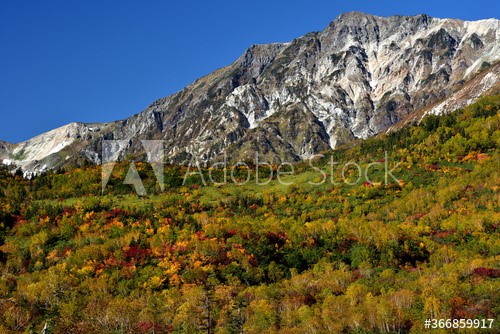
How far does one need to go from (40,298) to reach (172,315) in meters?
39.8

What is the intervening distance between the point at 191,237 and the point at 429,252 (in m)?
80.9

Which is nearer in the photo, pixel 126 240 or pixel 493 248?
pixel 493 248

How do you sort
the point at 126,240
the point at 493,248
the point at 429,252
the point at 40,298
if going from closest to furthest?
the point at 40,298, the point at 493,248, the point at 429,252, the point at 126,240

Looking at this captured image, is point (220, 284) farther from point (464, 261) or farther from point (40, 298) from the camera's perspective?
point (464, 261)

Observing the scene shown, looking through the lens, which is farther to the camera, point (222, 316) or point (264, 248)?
point (264, 248)

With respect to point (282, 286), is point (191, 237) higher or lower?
higher

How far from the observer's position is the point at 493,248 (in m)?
164

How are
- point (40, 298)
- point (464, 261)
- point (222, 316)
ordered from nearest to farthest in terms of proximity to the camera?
point (222, 316) < point (40, 298) < point (464, 261)

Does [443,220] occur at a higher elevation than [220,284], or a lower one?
higher

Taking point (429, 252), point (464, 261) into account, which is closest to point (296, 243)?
point (429, 252)

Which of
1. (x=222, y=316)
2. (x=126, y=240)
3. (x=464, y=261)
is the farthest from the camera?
(x=126, y=240)

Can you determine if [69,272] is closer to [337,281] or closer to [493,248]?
[337,281]

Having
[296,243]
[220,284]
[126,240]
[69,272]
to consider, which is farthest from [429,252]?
[69,272]

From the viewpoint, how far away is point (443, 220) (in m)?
199
